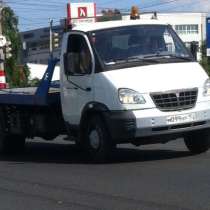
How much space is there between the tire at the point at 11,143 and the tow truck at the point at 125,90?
1.66 m

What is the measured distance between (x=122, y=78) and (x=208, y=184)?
9.55 feet

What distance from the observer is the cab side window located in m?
13.3

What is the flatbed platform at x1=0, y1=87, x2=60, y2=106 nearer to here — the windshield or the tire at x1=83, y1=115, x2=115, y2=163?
the tire at x1=83, y1=115, x2=115, y2=163

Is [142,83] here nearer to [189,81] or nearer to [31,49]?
[189,81]

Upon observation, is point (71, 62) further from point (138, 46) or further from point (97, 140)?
point (97, 140)

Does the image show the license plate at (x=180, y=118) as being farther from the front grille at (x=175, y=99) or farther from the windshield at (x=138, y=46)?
the windshield at (x=138, y=46)

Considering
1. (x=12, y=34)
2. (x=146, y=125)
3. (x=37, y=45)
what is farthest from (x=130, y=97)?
(x=37, y=45)

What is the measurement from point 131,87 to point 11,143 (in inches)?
174

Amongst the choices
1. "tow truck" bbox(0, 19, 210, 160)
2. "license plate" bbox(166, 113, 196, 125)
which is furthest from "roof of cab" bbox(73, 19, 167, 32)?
"license plate" bbox(166, 113, 196, 125)

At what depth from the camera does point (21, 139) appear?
53.8ft

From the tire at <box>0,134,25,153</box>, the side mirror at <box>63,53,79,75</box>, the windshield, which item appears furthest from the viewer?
the tire at <box>0,134,25,153</box>

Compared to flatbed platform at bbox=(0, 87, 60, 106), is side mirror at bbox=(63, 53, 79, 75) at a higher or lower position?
higher

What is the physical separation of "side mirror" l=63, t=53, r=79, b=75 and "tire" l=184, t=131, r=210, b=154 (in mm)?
2210

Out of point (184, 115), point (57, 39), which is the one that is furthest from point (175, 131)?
point (57, 39)
